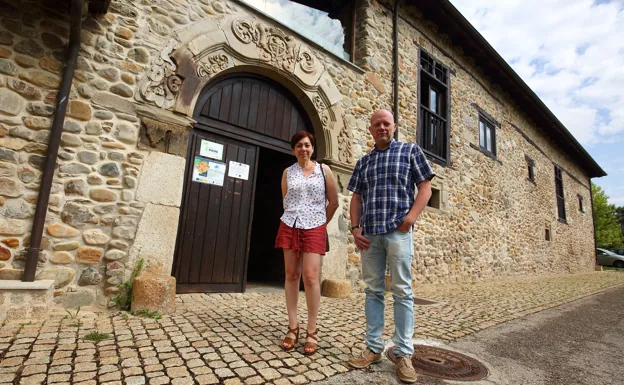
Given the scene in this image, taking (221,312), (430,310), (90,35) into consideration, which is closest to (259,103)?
(90,35)

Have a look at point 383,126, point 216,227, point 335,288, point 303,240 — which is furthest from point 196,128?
point 335,288

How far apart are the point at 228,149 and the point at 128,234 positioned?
60.6 inches

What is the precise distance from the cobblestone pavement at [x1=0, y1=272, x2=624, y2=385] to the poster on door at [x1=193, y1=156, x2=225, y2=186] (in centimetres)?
134

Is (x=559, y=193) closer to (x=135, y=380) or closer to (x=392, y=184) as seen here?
(x=392, y=184)

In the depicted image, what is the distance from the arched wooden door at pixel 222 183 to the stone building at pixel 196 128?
0.05 ft

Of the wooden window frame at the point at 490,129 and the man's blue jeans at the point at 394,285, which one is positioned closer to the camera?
the man's blue jeans at the point at 394,285

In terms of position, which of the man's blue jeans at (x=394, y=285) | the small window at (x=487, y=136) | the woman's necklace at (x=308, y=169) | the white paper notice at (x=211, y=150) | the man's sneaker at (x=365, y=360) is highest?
the small window at (x=487, y=136)

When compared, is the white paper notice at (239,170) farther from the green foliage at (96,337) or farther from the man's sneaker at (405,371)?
the man's sneaker at (405,371)

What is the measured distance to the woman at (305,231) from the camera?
2.25m

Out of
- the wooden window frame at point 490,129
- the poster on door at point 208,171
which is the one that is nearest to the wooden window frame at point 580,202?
the wooden window frame at point 490,129

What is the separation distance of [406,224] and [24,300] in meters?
2.91

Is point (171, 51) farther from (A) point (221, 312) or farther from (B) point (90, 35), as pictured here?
(A) point (221, 312)

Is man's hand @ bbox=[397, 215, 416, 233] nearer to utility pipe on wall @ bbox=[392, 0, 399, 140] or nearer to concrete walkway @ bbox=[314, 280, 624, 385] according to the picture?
concrete walkway @ bbox=[314, 280, 624, 385]

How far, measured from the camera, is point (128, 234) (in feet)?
10.3
